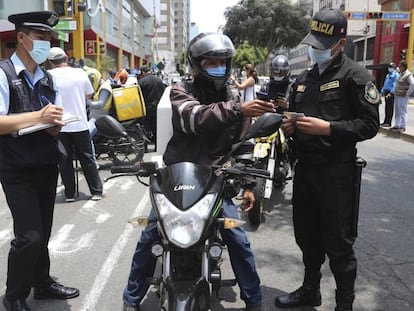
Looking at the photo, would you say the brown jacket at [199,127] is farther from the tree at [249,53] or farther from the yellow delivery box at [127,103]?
the tree at [249,53]

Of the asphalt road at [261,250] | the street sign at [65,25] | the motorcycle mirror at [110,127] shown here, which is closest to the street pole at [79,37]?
the street sign at [65,25]

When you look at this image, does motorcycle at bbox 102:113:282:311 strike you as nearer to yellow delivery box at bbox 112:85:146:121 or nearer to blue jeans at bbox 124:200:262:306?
blue jeans at bbox 124:200:262:306

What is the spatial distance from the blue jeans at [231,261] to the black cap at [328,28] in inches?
47.7

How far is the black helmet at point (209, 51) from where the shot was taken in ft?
8.99

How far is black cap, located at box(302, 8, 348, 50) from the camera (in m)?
3.00

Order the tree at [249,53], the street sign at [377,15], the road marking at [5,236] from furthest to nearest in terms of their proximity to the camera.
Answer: the tree at [249,53] → the street sign at [377,15] → the road marking at [5,236]

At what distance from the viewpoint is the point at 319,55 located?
3057mm

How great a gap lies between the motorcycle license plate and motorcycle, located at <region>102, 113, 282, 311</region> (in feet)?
8.54

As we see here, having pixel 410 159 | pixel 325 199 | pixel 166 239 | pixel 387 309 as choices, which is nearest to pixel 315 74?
pixel 325 199

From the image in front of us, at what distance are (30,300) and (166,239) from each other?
1.82m

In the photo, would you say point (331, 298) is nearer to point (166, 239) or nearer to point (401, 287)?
point (401, 287)

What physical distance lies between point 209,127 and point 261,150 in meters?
2.74

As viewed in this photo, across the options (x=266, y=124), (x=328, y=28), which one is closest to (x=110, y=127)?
(x=266, y=124)

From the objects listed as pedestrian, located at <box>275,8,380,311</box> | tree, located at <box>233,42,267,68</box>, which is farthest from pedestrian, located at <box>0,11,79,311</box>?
tree, located at <box>233,42,267,68</box>
